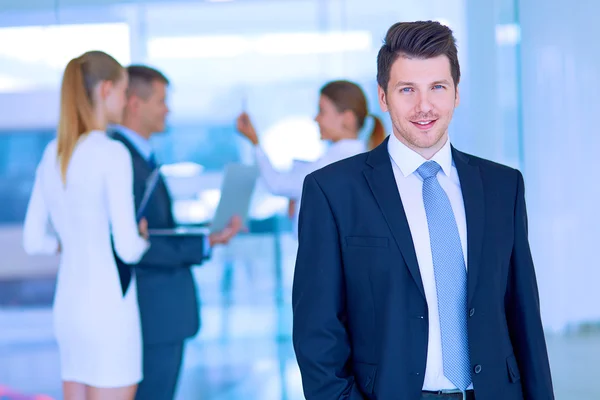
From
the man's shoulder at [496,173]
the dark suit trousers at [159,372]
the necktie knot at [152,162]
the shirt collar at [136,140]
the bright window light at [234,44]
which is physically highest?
the bright window light at [234,44]

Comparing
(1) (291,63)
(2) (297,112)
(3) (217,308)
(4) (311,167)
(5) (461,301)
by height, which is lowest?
(3) (217,308)

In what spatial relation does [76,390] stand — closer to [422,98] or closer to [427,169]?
[427,169]

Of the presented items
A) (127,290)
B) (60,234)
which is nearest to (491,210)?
(127,290)

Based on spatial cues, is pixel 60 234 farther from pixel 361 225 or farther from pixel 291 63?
pixel 291 63

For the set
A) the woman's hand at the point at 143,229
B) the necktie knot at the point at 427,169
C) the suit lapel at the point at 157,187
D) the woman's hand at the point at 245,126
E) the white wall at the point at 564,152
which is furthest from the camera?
the white wall at the point at 564,152

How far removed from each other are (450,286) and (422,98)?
0.43 meters

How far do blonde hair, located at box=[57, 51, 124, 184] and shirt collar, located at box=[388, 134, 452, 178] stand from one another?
150 cm

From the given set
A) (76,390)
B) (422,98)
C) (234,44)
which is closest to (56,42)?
(234,44)

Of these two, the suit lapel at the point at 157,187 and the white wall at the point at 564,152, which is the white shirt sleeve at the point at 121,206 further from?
the white wall at the point at 564,152

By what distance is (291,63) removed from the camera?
5000 mm

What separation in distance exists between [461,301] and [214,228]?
6.85 ft

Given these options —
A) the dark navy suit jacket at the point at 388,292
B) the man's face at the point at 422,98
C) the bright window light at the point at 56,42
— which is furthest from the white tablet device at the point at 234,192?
the man's face at the point at 422,98

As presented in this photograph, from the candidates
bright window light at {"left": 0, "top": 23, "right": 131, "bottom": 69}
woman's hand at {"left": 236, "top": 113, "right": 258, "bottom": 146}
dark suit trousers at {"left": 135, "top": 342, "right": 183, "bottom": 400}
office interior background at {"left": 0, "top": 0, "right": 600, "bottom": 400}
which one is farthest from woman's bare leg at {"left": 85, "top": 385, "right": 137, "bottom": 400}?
bright window light at {"left": 0, "top": 23, "right": 131, "bottom": 69}

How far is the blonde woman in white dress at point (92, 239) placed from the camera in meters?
2.87
